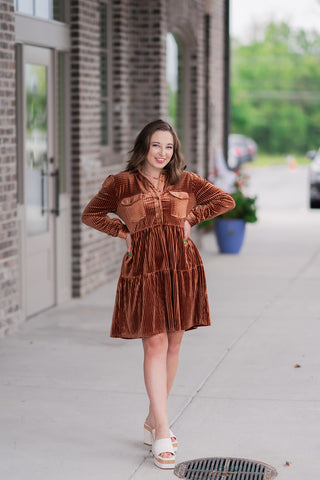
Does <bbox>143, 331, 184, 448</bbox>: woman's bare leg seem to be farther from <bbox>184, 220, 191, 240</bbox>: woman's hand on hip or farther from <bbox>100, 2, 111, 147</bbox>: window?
<bbox>100, 2, 111, 147</bbox>: window

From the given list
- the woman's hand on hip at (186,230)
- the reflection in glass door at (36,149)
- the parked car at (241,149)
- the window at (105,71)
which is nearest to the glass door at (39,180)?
the reflection in glass door at (36,149)

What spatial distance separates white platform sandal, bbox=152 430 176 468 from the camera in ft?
15.6

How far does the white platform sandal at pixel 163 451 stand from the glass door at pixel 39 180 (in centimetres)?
399

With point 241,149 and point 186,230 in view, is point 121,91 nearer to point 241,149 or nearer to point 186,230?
point 186,230

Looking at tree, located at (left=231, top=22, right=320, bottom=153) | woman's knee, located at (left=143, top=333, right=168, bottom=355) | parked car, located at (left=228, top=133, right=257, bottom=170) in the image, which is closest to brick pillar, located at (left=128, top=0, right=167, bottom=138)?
woman's knee, located at (left=143, top=333, right=168, bottom=355)

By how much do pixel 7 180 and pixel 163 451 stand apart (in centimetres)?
354

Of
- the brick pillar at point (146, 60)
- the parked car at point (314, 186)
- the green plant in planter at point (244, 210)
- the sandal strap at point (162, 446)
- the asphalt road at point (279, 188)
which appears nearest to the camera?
the sandal strap at point (162, 446)

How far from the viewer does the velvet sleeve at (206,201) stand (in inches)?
199

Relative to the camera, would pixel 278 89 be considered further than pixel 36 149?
Yes

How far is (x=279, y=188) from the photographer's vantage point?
28.0 meters

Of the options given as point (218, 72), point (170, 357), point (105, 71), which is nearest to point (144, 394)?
point (170, 357)

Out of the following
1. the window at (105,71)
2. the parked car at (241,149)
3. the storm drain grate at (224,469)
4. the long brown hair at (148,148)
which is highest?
the window at (105,71)

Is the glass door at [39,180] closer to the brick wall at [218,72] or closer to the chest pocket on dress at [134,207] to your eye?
the chest pocket on dress at [134,207]

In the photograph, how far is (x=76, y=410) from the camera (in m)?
5.70
